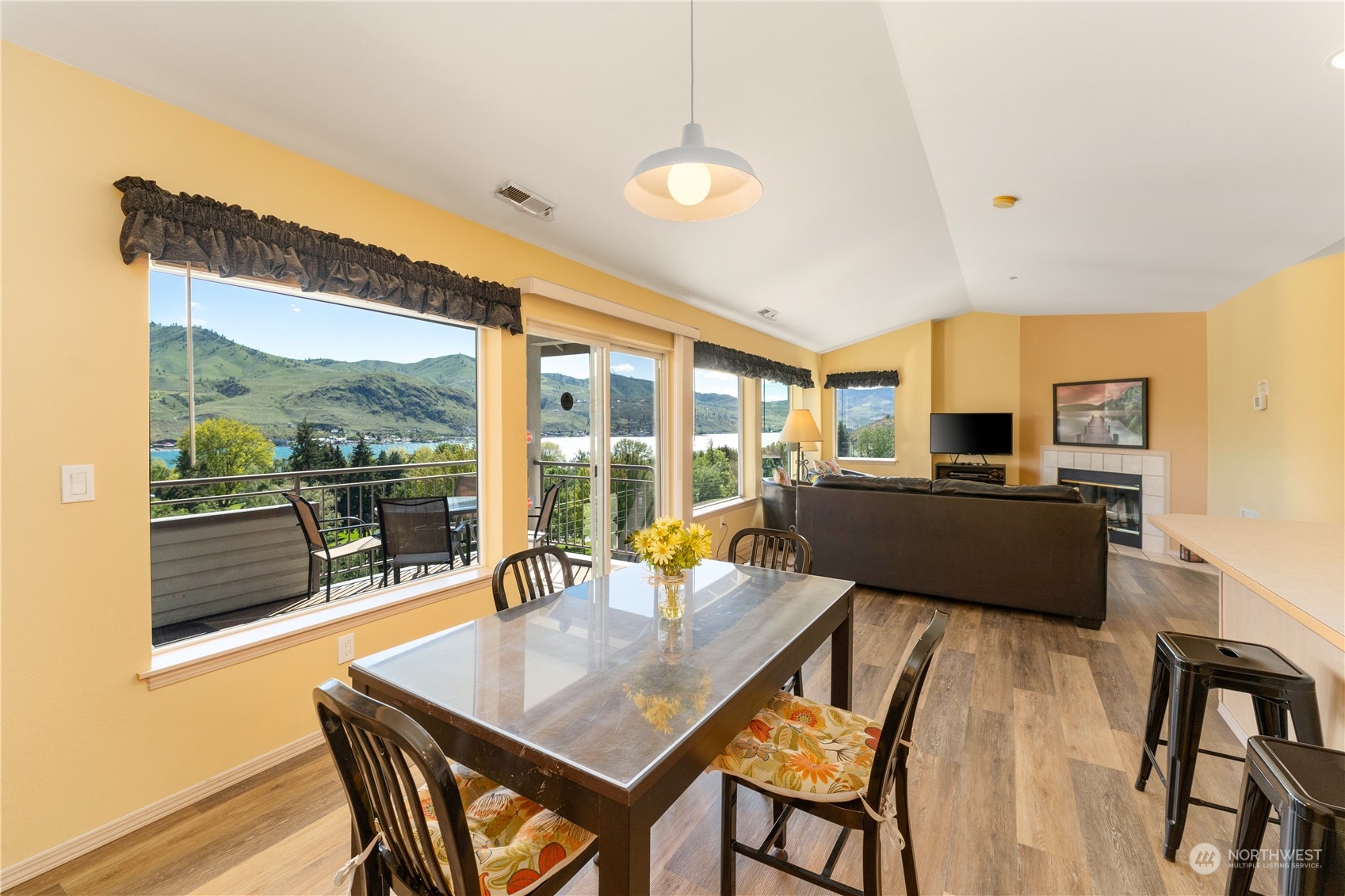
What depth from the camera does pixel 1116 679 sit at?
9.42 ft

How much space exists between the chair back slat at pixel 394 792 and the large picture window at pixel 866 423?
7176 millimetres

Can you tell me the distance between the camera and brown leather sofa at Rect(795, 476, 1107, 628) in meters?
3.61

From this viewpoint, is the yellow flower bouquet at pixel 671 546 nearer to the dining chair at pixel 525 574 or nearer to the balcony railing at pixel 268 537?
the dining chair at pixel 525 574

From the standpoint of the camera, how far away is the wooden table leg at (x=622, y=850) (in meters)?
0.92

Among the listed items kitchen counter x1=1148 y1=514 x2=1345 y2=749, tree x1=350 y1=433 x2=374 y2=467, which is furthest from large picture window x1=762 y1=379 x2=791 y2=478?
tree x1=350 y1=433 x2=374 y2=467

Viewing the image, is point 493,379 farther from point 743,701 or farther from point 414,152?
point 743,701

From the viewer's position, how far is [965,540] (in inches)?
155

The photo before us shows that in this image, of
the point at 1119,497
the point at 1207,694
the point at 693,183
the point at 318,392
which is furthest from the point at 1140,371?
the point at 318,392

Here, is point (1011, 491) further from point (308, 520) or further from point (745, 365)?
point (308, 520)

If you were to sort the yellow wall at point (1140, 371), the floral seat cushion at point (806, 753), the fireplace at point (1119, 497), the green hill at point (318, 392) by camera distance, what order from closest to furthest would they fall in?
the floral seat cushion at point (806, 753), the green hill at point (318, 392), the yellow wall at point (1140, 371), the fireplace at point (1119, 497)

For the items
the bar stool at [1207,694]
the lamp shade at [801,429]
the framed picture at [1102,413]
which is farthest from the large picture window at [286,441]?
the framed picture at [1102,413]

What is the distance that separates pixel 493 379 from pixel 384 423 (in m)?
0.58

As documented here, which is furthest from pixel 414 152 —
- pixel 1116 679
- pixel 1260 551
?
pixel 1116 679

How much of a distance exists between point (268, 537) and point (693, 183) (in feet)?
10.2
